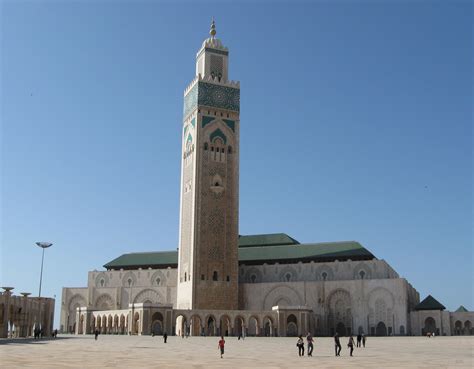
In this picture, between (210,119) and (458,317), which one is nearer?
(458,317)

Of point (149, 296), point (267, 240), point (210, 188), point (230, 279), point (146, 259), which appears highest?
point (210, 188)

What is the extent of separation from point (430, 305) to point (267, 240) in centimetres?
1711

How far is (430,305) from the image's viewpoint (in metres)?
51.6

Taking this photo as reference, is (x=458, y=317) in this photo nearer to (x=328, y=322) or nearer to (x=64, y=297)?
(x=328, y=322)

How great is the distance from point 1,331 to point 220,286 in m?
23.5

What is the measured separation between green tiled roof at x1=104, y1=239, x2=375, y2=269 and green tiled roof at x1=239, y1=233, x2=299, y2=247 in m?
0.37

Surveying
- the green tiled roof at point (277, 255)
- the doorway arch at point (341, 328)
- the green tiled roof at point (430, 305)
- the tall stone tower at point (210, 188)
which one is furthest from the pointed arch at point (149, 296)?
the green tiled roof at point (430, 305)

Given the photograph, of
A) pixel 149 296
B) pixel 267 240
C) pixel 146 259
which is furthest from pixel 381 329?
pixel 146 259

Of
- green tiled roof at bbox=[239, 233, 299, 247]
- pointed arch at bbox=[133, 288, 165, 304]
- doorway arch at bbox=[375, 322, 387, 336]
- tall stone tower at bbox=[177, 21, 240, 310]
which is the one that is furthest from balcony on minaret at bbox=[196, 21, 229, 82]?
doorway arch at bbox=[375, 322, 387, 336]

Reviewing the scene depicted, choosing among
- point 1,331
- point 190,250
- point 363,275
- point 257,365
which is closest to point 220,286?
point 190,250

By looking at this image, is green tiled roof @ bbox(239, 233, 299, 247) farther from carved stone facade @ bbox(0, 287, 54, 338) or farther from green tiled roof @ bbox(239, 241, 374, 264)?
carved stone facade @ bbox(0, 287, 54, 338)

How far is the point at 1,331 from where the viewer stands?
31000mm

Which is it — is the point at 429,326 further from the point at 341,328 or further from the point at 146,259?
the point at 146,259

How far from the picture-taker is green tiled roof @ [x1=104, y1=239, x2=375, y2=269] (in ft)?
Result: 180
